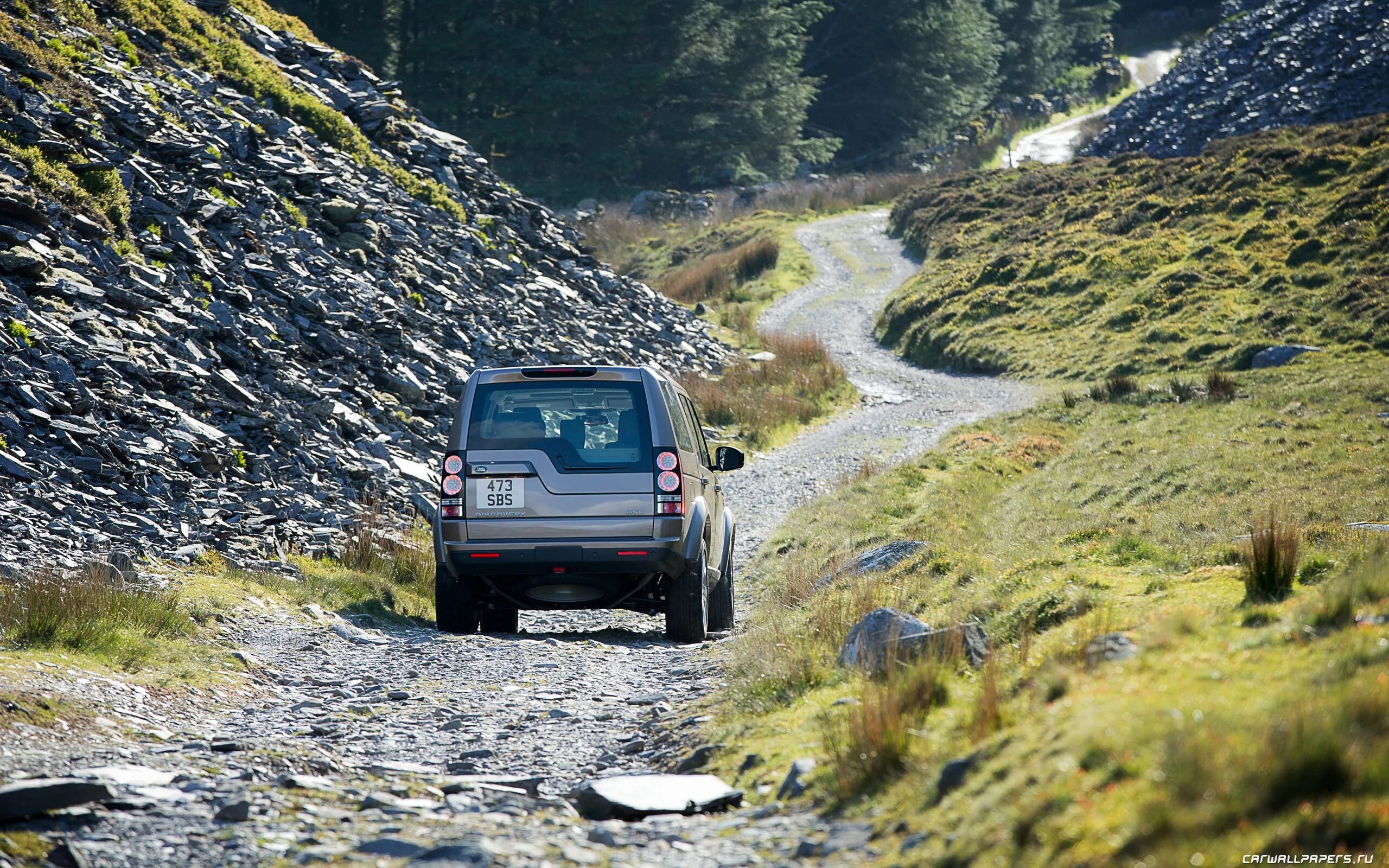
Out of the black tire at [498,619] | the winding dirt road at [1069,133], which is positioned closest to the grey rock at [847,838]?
the black tire at [498,619]

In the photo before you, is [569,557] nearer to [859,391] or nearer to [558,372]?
[558,372]

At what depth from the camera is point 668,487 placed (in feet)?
29.2

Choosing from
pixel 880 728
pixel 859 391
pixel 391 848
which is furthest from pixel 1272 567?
pixel 859 391

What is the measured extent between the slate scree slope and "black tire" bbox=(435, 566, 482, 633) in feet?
7.68

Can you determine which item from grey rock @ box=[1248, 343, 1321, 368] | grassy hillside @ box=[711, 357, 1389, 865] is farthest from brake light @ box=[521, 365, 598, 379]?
grey rock @ box=[1248, 343, 1321, 368]

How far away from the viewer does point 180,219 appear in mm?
16594

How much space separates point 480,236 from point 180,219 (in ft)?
30.0

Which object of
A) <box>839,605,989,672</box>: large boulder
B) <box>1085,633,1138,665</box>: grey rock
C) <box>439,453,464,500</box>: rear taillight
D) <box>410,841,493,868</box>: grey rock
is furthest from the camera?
<box>439,453,464,500</box>: rear taillight

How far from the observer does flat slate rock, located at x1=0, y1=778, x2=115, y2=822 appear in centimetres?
442

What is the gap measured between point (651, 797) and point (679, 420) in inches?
190

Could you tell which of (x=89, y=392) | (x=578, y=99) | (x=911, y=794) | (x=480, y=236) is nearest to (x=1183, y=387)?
(x=480, y=236)

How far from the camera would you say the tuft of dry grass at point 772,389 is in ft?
80.5

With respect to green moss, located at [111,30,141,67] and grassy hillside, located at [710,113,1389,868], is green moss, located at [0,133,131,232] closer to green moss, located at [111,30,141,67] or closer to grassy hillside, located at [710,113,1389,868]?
green moss, located at [111,30,141,67]

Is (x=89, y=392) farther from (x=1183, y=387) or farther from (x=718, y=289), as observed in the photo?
(x=718, y=289)
